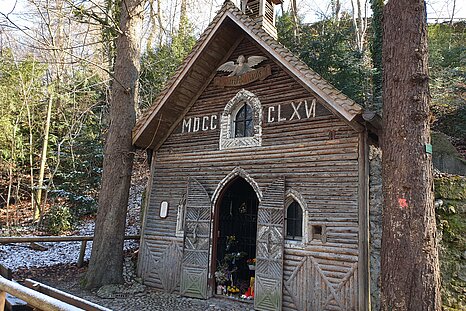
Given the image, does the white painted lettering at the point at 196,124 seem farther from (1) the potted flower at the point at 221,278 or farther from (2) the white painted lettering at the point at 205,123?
(1) the potted flower at the point at 221,278

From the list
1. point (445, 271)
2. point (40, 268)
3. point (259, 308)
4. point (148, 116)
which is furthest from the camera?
point (40, 268)

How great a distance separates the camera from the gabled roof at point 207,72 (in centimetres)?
775

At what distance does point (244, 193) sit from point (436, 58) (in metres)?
14.6

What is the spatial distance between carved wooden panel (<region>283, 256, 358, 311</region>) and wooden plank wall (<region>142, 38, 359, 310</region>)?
0.06ft

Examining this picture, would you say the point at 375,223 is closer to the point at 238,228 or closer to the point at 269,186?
the point at 269,186

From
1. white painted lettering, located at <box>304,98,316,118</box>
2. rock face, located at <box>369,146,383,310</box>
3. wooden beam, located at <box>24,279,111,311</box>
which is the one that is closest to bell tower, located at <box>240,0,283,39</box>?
white painted lettering, located at <box>304,98,316,118</box>

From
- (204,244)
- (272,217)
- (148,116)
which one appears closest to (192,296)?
(204,244)

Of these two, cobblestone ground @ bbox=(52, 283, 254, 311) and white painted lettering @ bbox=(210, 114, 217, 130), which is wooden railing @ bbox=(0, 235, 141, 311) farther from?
white painted lettering @ bbox=(210, 114, 217, 130)

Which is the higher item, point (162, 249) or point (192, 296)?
point (162, 249)

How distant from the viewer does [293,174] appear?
7953 mm

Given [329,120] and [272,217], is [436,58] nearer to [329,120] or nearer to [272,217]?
[329,120]

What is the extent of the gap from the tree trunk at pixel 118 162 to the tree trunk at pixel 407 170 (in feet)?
22.8

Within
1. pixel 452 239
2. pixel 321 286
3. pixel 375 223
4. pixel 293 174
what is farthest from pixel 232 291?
pixel 452 239

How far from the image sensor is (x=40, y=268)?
10609mm
